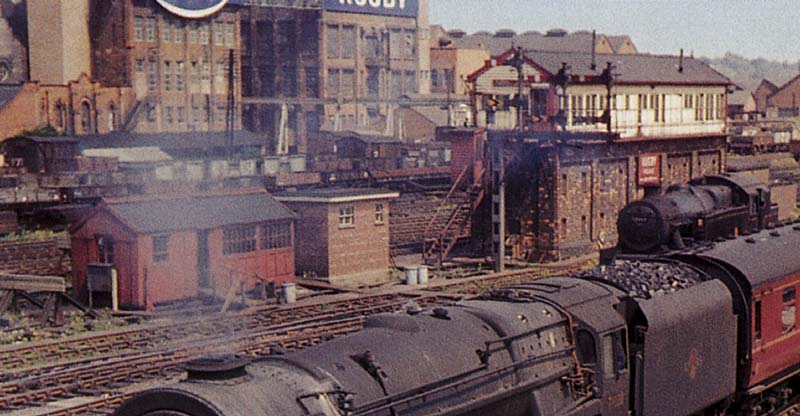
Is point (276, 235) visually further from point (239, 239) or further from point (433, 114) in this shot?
point (433, 114)

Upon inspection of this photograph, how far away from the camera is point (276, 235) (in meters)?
35.4

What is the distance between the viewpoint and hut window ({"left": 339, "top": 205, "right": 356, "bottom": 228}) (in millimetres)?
37562

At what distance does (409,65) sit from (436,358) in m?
76.2

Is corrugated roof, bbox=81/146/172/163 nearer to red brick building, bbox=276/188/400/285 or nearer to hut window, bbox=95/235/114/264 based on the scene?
red brick building, bbox=276/188/400/285

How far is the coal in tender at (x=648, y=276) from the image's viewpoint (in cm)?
1656

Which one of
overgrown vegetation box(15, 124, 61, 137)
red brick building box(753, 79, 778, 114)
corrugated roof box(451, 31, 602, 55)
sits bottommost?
overgrown vegetation box(15, 124, 61, 137)

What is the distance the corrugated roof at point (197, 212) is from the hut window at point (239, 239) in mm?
272

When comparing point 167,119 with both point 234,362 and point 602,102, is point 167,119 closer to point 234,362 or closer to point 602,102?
point 602,102

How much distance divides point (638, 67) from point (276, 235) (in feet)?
65.2

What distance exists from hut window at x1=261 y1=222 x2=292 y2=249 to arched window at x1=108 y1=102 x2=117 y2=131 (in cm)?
3436

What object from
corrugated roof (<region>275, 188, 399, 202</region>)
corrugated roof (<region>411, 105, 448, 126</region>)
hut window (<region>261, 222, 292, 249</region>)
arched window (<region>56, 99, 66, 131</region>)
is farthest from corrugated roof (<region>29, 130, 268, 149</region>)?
corrugated roof (<region>411, 105, 448, 126</region>)

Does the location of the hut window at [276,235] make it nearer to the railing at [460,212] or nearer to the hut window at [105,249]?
the hut window at [105,249]

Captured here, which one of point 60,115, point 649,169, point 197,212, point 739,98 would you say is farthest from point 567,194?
point 739,98

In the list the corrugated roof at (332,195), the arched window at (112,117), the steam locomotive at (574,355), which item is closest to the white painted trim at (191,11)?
the arched window at (112,117)
